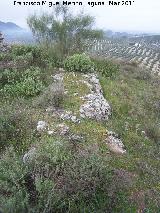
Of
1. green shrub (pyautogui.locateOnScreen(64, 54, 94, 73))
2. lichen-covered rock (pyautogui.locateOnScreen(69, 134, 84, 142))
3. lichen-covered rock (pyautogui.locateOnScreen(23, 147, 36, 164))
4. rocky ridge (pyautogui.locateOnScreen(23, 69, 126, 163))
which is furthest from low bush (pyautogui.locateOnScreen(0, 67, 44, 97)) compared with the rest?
lichen-covered rock (pyautogui.locateOnScreen(23, 147, 36, 164))

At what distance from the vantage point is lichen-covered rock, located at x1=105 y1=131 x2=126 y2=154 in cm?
1093

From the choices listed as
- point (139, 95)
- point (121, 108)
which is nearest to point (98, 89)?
point (121, 108)

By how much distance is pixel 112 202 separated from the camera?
28.0ft

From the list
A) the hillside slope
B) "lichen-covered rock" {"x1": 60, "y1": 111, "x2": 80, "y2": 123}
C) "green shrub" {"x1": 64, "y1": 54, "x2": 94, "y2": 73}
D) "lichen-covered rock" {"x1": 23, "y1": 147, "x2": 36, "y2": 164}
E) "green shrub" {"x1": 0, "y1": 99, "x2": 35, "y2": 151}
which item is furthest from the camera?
"green shrub" {"x1": 64, "y1": 54, "x2": 94, "y2": 73}

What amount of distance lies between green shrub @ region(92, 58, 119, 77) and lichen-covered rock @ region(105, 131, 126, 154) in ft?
30.0

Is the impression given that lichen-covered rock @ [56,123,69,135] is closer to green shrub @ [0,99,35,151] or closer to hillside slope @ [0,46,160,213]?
hillside slope @ [0,46,160,213]

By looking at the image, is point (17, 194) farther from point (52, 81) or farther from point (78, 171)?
point (52, 81)

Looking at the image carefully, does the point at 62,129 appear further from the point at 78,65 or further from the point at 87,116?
the point at 78,65

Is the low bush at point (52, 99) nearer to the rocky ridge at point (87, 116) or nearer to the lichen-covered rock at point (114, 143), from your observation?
the rocky ridge at point (87, 116)

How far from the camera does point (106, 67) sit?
2231 cm

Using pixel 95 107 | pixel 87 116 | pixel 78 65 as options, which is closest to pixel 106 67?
pixel 78 65

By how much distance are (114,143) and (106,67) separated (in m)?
11.6

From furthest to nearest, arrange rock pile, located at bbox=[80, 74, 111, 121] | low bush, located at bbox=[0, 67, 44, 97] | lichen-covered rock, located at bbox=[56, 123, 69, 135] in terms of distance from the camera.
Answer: low bush, located at bbox=[0, 67, 44, 97] → rock pile, located at bbox=[80, 74, 111, 121] → lichen-covered rock, located at bbox=[56, 123, 69, 135]

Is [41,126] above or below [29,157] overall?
below
